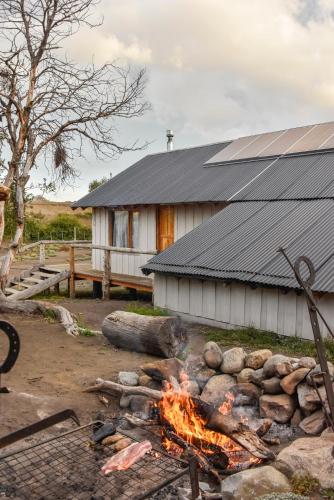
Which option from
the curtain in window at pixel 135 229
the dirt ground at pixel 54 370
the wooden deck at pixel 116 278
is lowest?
the dirt ground at pixel 54 370

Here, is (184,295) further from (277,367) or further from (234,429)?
(234,429)

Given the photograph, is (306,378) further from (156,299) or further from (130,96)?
(130,96)

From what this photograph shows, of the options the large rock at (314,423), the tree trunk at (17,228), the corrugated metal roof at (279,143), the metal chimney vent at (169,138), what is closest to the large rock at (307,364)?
the large rock at (314,423)

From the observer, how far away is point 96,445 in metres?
5.61

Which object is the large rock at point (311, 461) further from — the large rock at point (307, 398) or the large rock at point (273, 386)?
the large rock at point (273, 386)

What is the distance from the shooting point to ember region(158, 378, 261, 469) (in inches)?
214

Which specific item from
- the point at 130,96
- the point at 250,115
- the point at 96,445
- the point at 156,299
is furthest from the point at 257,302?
the point at 250,115

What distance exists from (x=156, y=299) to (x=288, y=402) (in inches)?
287

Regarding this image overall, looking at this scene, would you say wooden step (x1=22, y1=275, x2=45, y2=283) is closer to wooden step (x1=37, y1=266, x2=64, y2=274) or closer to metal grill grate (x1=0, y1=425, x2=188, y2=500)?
wooden step (x1=37, y1=266, x2=64, y2=274)

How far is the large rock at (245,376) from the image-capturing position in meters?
7.11

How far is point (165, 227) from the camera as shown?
57.6ft

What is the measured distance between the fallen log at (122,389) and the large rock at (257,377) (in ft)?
4.52

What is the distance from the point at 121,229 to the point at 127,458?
49.0ft

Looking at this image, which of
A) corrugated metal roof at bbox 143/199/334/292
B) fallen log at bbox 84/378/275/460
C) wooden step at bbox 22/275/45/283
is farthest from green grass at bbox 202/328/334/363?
wooden step at bbox 22/275/45/283
